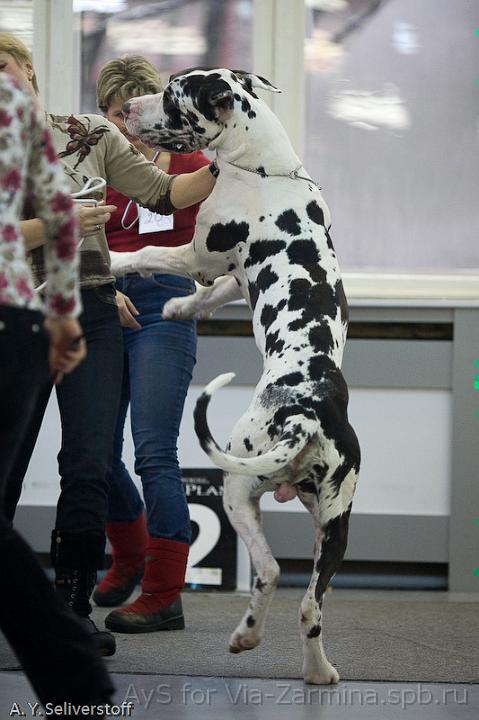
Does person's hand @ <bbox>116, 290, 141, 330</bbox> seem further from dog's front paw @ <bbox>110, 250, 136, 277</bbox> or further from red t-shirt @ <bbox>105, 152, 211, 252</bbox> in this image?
red t-shirt @ <bbox>105, 152, 211, 252</bbox>

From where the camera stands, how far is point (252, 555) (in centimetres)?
283

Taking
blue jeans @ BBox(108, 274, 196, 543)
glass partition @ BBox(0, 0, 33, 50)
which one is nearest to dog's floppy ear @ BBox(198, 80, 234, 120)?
blue jeans @ BBox(108, 274, 196, 543)

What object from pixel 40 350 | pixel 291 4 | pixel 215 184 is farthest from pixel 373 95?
pixel 40 350

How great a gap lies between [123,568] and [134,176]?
5.40 ft

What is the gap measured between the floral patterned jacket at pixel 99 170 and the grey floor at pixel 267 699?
111 centimetres

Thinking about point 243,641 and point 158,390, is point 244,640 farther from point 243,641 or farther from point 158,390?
point 158,390

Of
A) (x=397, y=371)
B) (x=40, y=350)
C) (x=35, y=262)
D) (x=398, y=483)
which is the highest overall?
(x=40, y=350)

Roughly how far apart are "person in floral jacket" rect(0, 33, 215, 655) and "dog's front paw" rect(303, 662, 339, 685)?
0.63m

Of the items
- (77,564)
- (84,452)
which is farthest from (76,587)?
(84,452)

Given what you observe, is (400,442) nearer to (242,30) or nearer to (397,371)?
(397,371)

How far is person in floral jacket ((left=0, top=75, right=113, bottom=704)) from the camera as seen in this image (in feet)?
6.41

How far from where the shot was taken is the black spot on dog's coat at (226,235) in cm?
311

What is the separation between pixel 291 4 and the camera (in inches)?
203

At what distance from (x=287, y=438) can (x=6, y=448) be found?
89cm
